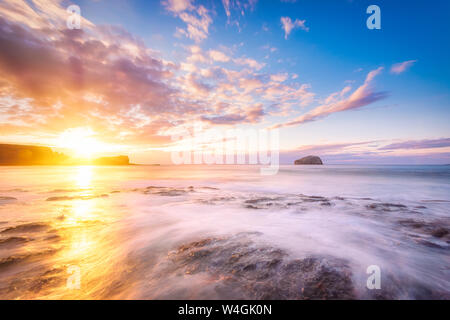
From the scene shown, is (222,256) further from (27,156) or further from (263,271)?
(27,156)

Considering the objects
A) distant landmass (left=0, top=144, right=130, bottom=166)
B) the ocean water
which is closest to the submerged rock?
the ocean water

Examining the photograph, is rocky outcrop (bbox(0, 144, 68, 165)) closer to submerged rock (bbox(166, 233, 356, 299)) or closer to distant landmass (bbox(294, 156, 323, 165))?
submerged rock (bbox(166, 233, 356, 299))

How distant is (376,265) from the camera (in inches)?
124

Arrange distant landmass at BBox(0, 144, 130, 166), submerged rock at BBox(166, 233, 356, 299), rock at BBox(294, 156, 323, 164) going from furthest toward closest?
rock at BBox(294, 156, 323, 164) → distant landmass at BBox(0, 144, 130, 166) → submerged rock at BBox(166, 233, 356, 299)

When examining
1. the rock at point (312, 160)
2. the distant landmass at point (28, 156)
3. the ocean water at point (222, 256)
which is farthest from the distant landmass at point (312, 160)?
the distant landmass at point (28, 156)

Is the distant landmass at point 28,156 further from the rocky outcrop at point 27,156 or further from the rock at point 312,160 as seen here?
the rock at point 312,160

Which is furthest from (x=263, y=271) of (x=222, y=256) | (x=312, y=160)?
(x=312, y=160)

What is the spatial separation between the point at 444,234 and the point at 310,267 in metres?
4.46

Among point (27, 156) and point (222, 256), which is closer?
point (222, 256)

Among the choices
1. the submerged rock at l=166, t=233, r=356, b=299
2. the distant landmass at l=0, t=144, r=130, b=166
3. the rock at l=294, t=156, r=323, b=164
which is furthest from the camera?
the rock at l=294, t=156, r=323, b=164

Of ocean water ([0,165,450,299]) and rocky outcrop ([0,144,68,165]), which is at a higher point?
rocky outcrop ([0,144,68,165])
